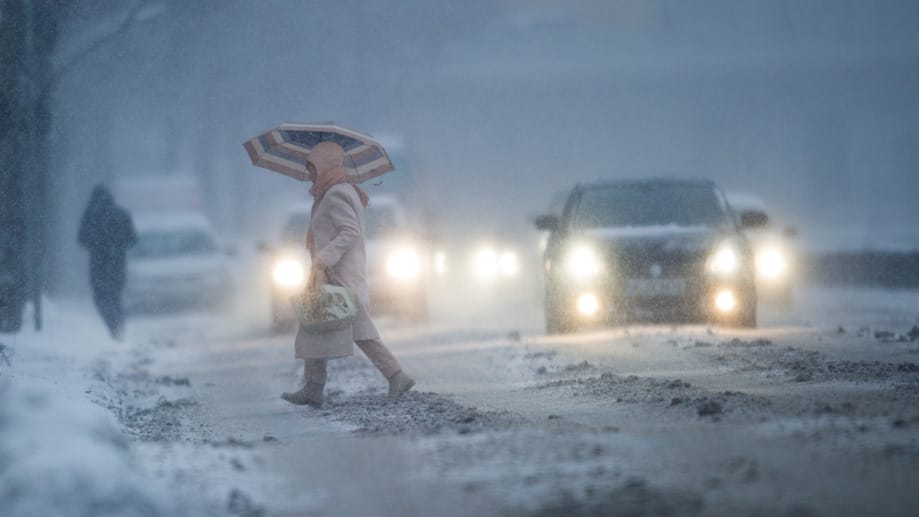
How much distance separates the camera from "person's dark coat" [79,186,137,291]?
20422 millimetres

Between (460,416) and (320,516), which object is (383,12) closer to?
(460,416)

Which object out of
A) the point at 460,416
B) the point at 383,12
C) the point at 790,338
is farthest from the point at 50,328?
the point at 383,12

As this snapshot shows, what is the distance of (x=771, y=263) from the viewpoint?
2184 cm

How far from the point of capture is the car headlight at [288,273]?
19594mm

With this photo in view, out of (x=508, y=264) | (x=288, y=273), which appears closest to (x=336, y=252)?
(x=288, y=273)

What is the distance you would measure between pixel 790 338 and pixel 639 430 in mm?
7216

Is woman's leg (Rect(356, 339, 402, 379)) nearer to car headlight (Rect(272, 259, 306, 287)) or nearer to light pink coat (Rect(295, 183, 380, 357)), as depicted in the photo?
light pink coat (Rect(295, 183, 380, 357))

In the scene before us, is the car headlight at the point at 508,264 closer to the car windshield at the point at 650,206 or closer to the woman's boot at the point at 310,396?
the car windshield at the point at 650,206

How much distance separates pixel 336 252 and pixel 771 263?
13.2 metres

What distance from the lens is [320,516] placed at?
5.80 metres

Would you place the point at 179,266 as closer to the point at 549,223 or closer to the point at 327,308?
the point at 549,223

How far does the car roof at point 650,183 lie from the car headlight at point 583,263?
4.72ft

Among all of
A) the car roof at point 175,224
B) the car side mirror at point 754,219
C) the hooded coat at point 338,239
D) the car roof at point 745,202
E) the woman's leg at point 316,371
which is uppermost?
the car roof at point 175,224

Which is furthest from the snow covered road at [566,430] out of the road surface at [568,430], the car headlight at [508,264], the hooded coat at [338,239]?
the car headlight at [508,264]
